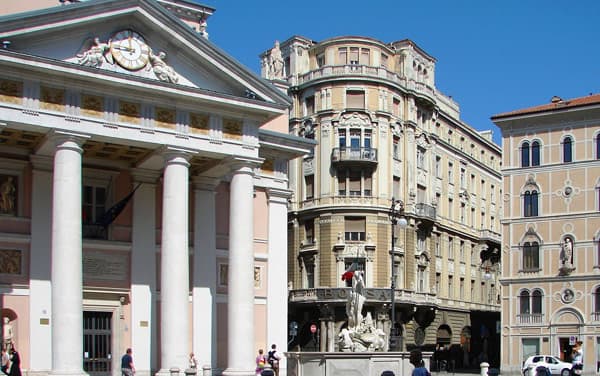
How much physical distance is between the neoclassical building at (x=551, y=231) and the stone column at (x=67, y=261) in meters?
32.9

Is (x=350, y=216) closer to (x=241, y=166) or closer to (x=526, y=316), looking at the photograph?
(x=526, y=316)

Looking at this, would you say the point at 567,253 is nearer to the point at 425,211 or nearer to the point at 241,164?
the point at 425,211

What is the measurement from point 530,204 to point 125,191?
97.9 ft

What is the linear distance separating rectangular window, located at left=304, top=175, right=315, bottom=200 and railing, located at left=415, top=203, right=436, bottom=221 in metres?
7.36

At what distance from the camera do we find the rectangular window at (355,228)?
205 ft

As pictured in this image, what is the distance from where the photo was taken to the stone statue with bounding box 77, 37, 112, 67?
1176 inches

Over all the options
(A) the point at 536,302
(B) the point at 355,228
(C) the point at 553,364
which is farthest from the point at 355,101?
(C) the point at 553,364

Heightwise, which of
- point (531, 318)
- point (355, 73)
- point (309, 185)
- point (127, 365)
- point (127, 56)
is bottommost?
point (531, 318)

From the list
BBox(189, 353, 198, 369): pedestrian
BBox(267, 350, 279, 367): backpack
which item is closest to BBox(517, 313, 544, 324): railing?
BBox(267, 350, 279, 367): backpack

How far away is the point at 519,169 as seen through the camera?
57.4 meters

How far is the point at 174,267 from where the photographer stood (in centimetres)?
3122

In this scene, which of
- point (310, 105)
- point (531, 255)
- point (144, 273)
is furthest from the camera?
point (310, 105)

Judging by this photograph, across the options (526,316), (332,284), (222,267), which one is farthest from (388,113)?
(222,267)

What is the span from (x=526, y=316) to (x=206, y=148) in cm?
3007
